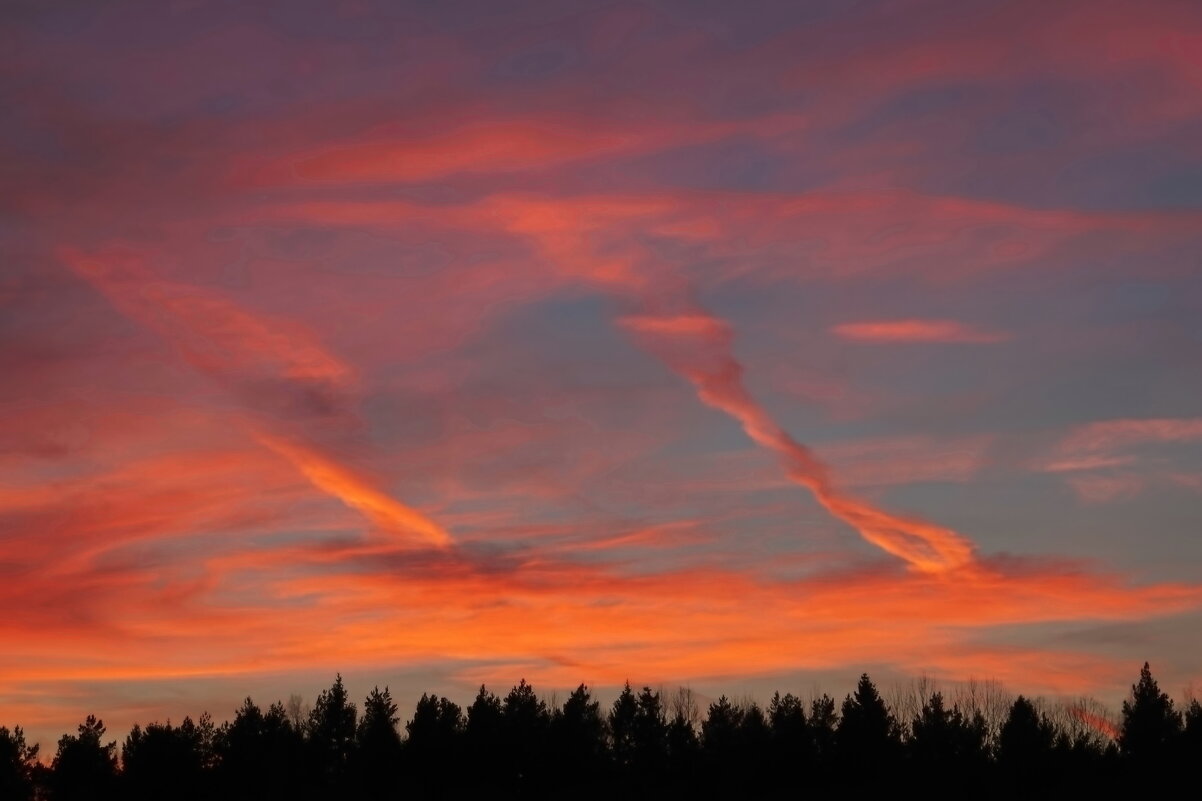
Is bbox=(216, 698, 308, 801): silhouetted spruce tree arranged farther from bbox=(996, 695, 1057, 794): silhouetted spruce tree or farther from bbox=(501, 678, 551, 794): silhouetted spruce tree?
bbox=(996, 695, 1057, 794): silhouetted spruce tree

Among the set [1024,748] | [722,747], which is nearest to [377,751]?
[722,747]

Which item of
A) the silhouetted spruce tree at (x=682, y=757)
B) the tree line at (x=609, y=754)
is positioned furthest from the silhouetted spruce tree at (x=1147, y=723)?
the silhouetted spruce tree at (x=682, y=757)

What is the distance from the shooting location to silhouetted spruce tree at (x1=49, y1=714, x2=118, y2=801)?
165375 mm

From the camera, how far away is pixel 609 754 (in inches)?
6206

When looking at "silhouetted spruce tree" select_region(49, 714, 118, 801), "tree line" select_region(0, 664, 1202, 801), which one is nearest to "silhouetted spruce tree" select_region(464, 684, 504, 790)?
"tree line" select_region(0, 664, 1202, 801)

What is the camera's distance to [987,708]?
6437 inches

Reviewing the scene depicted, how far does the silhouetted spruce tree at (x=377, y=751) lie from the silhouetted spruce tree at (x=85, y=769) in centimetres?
2762

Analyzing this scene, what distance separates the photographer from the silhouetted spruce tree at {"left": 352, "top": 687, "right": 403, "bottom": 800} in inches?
6038

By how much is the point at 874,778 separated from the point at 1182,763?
90.7 ft

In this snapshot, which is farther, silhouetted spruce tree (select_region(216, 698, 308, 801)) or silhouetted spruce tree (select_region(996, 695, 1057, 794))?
silhouetted spruce tree (select_region(216, 698, 308, 801))

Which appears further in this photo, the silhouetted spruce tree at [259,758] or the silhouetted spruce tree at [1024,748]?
the silhouetted spruce tree at [259,758]

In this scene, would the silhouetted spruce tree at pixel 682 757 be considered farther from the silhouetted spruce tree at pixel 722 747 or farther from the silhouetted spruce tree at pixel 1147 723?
the silhouetted spruce tree at pixel 1147 723

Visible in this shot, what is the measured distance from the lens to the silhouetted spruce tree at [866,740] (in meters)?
146

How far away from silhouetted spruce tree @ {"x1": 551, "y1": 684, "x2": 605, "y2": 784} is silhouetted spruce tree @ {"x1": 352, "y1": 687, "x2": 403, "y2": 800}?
16804 millimetres
